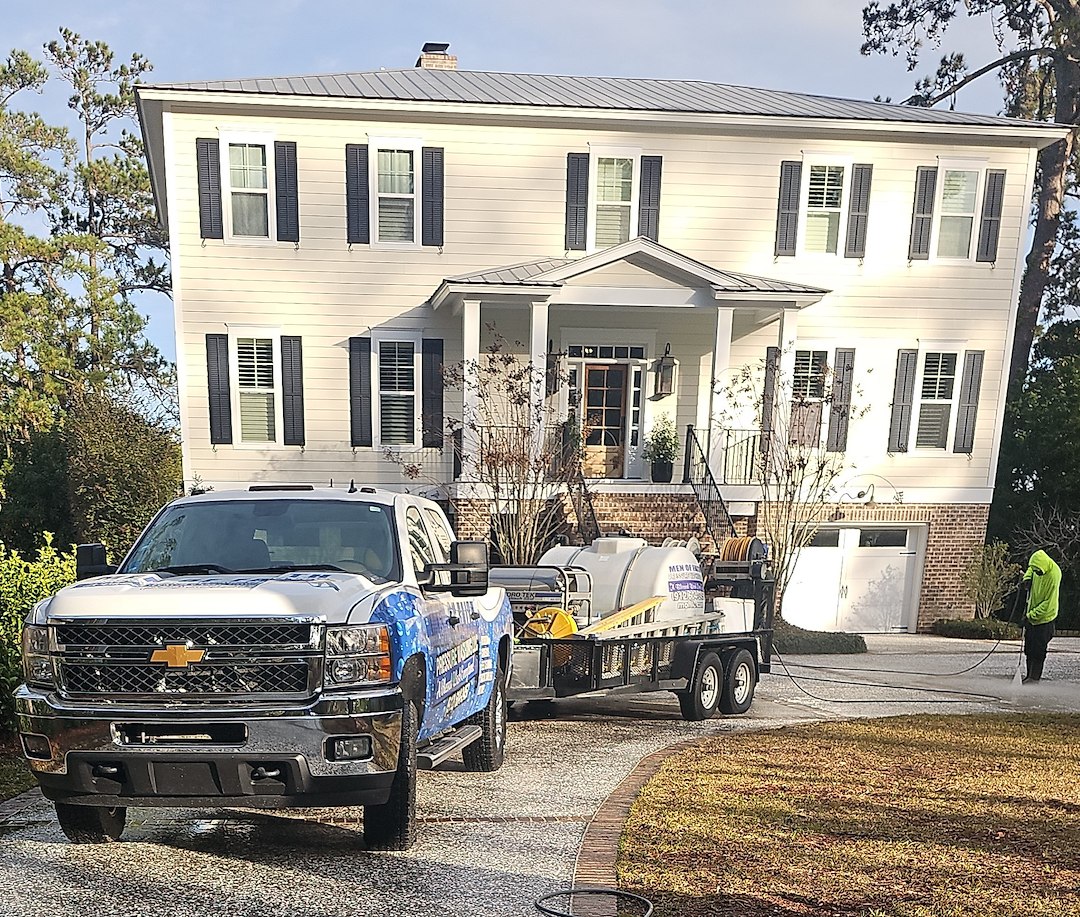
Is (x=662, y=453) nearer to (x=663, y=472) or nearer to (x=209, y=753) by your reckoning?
(x=663, y=472)

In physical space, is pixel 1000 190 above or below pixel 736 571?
above

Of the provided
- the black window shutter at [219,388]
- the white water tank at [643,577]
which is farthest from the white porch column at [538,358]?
the white water tank at [643,577]

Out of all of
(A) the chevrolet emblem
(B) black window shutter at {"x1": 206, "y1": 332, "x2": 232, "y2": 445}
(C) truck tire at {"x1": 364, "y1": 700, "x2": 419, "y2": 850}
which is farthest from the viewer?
(B) black window shutter at {"x1": 206, "y1": 332, "x2": 232, "y2": 445}

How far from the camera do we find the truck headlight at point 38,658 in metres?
4.86

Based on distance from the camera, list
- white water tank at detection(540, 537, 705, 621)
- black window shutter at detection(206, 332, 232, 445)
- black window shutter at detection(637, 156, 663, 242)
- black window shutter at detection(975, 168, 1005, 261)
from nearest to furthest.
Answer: white water tank at detection(540, 537, 705, 621), black window shutter at detection(206, 332, 232, 445), black window shutter at detection(637, 156, 663, 242), black window shutter at detection(975, 168, 1005, 261)

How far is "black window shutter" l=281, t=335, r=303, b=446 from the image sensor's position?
1811 cm

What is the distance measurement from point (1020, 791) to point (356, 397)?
14.0m

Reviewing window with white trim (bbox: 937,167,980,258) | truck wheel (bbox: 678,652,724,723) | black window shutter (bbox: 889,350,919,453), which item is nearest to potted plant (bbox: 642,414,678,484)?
black window shutter (bbox: 889,350,919,453)

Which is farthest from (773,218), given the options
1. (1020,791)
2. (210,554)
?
(210,554)

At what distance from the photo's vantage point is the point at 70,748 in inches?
185

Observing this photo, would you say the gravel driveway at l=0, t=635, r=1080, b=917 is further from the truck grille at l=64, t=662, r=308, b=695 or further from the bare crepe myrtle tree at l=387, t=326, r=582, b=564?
the bare crepe myrtle tree at l=387, t=326, r=582, b=564

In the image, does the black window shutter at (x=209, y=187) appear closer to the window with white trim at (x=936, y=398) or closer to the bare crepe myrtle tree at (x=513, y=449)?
the bare crepe myrtle tree at (x=513, y=449)

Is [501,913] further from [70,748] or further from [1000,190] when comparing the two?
[1000,190]

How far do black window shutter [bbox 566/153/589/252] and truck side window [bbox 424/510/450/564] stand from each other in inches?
482
